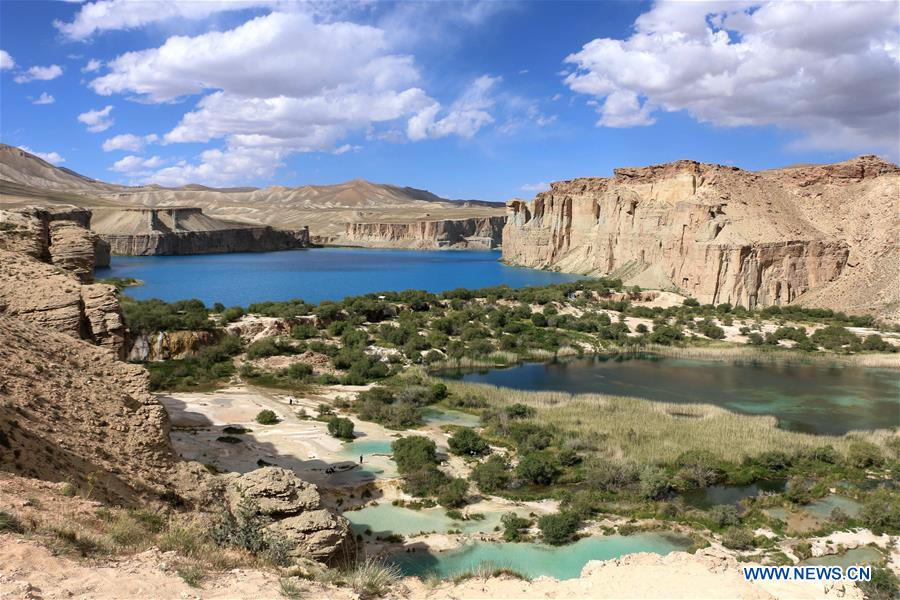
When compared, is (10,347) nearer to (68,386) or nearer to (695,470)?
(68,386)

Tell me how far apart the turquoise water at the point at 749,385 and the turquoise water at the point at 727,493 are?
833 cm

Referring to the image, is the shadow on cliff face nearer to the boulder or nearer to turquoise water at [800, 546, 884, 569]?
the boulder

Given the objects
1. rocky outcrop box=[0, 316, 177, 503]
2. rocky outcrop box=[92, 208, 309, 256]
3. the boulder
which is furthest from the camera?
rocky outcrop box=[92, 208, 309, 256]

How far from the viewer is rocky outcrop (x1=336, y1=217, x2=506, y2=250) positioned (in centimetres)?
17188

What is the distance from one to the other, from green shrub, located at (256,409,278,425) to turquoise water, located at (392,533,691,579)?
38.1 ft

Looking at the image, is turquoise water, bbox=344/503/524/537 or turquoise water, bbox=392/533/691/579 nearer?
turquoise water, bbox=392/533/691/579

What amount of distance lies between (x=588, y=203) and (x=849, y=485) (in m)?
81.7

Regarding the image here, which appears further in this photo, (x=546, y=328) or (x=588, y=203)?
(x=588, y=203)

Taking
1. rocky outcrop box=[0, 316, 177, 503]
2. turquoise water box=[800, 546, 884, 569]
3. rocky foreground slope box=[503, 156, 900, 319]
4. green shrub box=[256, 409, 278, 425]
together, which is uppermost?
rocky foreground slope box=[503, 156, 900, 319]

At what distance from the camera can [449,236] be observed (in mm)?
172875

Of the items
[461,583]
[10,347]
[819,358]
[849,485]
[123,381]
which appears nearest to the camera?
[461,583]

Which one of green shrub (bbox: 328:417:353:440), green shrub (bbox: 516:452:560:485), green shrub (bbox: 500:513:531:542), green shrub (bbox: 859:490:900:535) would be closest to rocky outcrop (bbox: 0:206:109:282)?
green shrub (bbox: 328:417:353:440)

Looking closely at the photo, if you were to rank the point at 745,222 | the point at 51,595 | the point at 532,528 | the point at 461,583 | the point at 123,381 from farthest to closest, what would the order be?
the point at 745,222 < the point at 532,528 < the point at 123,381 < the point at 461,583 < the point at 51,595

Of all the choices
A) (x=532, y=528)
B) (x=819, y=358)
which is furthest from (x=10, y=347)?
(x=819, y=358)
